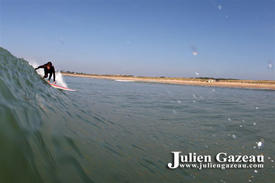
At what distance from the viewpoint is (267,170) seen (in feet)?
11.8

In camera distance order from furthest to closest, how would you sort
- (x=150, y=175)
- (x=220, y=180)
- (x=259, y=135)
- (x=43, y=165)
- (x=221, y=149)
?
(x=259, y=135) < (x=221, y=149) < (x=220, y=180) < (x=150, y=175) < (x=43, y=165)

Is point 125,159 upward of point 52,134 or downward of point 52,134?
downward

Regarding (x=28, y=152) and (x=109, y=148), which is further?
(x=109, y=148)

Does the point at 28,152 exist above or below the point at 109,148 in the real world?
above

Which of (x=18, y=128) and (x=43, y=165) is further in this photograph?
(x=18, y=128)

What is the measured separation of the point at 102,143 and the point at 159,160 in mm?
1293

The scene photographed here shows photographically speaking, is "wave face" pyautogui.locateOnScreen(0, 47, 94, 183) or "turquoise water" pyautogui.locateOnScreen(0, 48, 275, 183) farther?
"turquoise water" pyautogui.locateOnScreen(0, 48, 275, 183)

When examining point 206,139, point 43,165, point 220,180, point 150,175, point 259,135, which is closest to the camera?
point 43,165

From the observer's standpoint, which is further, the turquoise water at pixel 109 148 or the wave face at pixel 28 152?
the turquoise water at pixel 109 148

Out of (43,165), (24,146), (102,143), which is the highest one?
(24,146)

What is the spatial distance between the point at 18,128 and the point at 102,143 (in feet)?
5.70

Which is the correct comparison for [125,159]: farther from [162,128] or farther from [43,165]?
[162,128]

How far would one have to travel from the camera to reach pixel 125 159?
11.0ft

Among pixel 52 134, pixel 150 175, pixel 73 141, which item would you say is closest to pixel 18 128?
pixel 52 134
